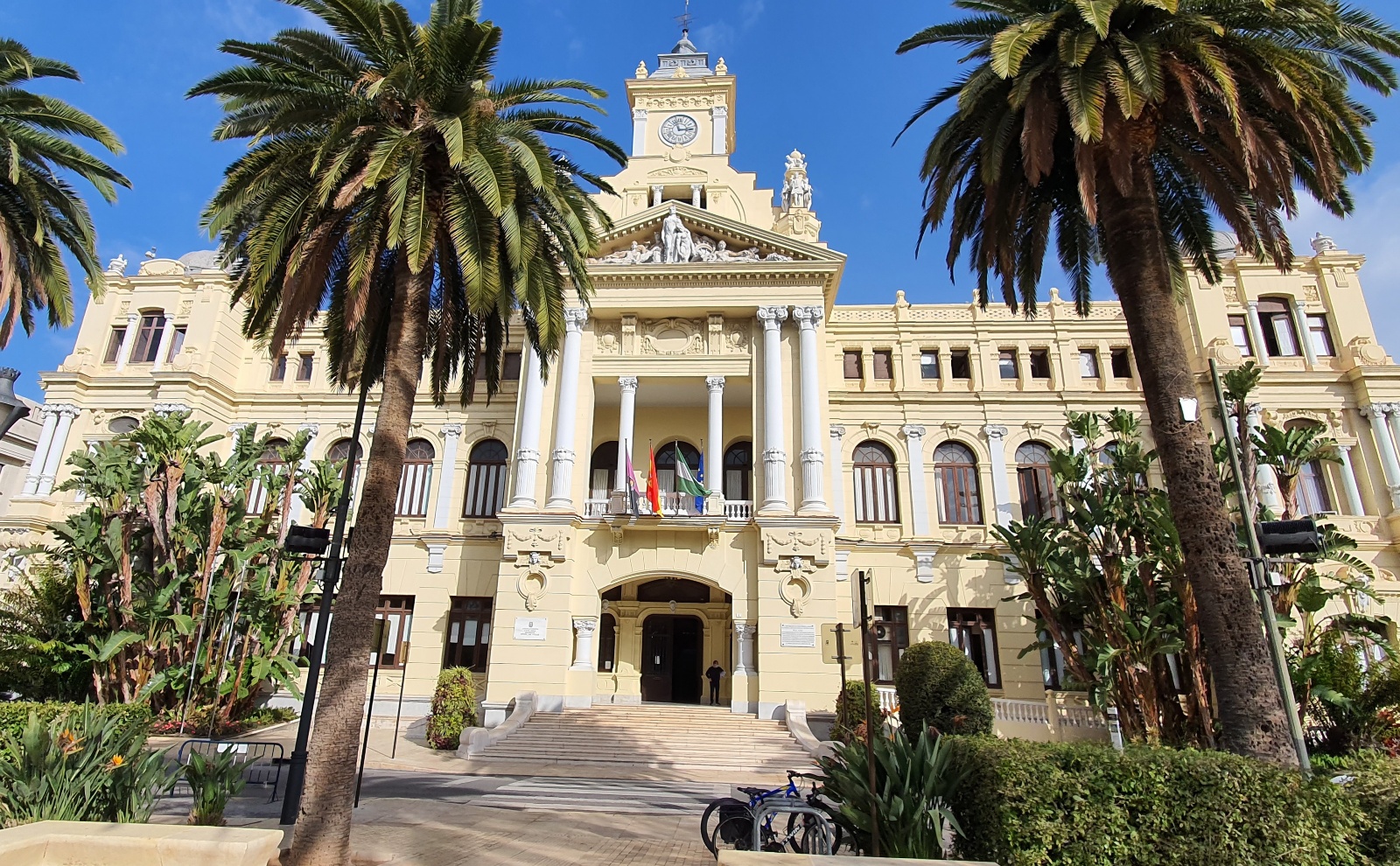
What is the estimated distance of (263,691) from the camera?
24781mm

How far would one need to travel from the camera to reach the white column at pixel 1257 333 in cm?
2777

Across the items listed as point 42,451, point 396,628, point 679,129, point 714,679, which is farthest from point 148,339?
point 714,679

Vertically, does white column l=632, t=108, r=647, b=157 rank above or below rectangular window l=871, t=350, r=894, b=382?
above

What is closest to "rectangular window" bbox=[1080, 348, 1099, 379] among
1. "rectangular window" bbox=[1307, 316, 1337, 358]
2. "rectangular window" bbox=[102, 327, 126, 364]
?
"rectangular window" bbox=[1307, 316, 1337, 358]

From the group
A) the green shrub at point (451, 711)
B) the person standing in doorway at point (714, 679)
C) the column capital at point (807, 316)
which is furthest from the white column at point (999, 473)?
the green shrub at point (451, 711)

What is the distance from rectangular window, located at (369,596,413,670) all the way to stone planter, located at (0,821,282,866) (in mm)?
20650

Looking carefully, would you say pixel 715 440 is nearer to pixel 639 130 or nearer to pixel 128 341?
pixel 639 130

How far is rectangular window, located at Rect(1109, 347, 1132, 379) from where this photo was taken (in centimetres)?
2889

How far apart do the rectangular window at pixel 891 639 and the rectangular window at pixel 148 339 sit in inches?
1165

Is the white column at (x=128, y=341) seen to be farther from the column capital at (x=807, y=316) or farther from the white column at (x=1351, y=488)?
the white column at (x=1351, y=488)

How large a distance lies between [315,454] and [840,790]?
26.7 meters

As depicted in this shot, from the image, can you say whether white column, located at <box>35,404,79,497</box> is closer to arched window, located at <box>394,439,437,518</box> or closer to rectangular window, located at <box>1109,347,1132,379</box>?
arched window, located at <box>394,439,437,518</box>

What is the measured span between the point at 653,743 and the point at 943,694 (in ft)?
24.2

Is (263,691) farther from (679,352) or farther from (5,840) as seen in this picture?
(5,840)
